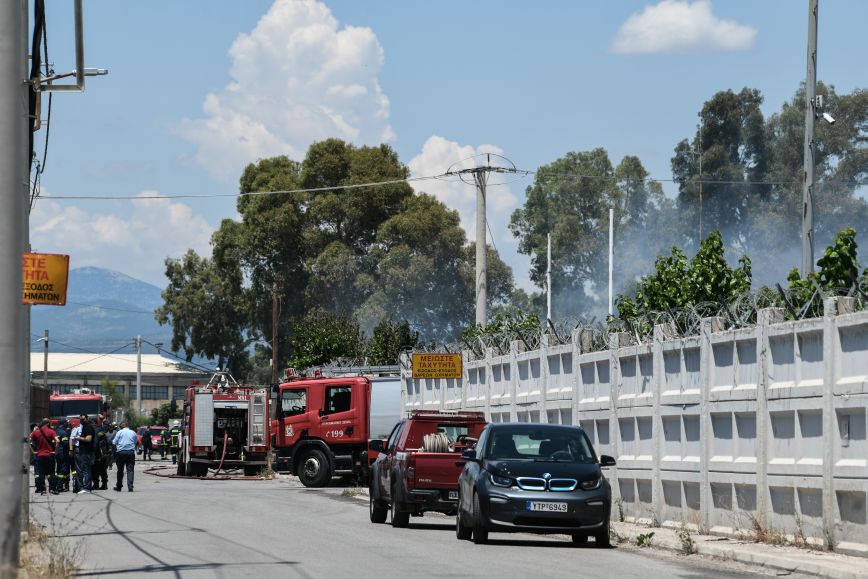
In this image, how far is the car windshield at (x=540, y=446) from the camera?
763 inches

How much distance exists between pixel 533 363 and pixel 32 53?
44.1 ft

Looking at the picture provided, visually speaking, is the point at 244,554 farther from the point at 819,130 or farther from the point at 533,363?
the point at 819,130

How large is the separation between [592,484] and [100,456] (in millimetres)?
22172

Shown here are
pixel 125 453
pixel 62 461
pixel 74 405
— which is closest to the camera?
pixel 125 453

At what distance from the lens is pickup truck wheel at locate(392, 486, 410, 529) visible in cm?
2225

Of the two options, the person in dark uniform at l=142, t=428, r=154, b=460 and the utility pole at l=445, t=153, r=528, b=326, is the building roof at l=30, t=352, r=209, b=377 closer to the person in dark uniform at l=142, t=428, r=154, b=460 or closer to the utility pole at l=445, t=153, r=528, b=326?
the person in dark uniform at l=142, t=428, r=154, b=460

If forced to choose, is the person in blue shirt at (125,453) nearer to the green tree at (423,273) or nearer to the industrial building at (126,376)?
the green tree at (423,273)

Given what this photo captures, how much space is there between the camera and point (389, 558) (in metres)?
16.4

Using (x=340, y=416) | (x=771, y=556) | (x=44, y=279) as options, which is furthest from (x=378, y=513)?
(x=340, y=416)

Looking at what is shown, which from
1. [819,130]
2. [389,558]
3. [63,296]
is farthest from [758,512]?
[819,130]

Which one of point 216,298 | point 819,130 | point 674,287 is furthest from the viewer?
point 216,298

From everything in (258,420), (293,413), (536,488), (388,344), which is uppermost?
(388,344)

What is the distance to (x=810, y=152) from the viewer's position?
25141 mm

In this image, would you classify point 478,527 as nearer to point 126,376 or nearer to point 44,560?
point 44,560
